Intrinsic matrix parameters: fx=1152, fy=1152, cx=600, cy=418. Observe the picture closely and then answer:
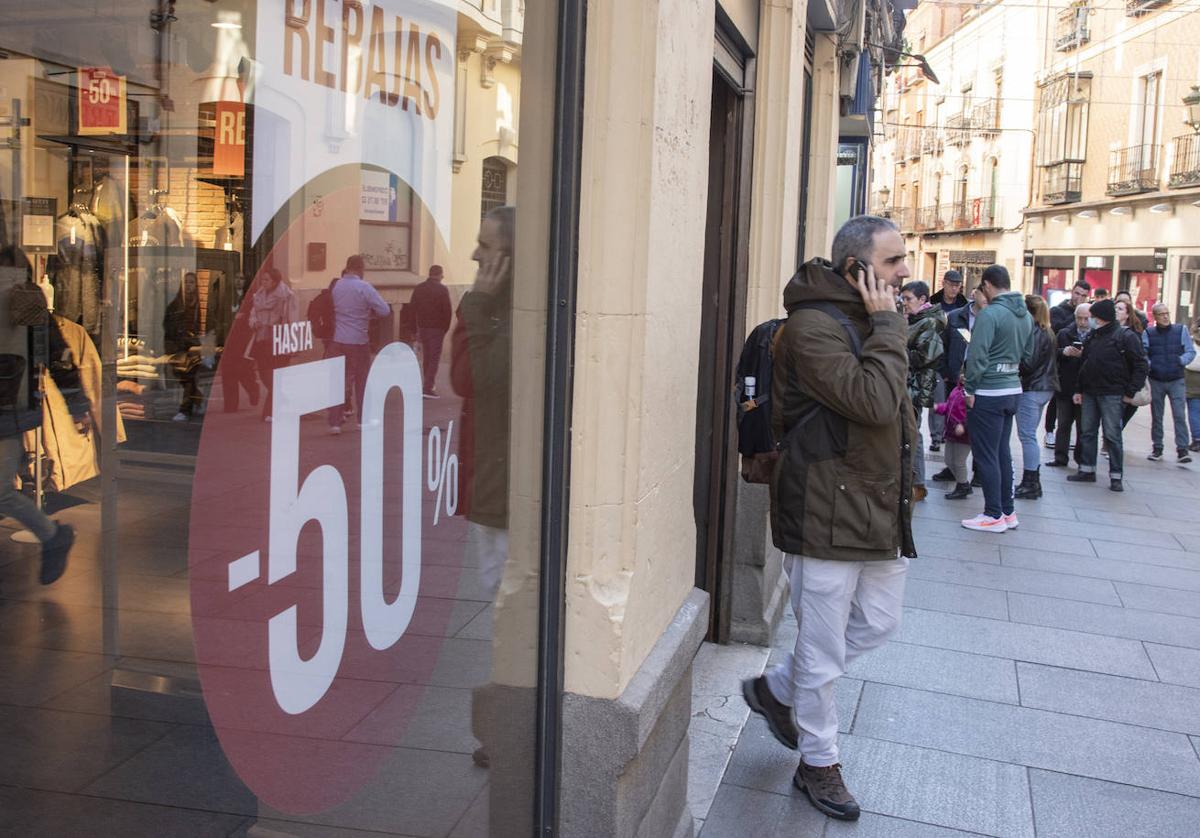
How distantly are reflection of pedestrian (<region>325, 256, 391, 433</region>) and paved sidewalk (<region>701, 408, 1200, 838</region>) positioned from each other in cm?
236

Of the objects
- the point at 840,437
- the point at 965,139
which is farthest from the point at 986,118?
the point at 840,437

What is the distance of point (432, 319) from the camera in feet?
8.11

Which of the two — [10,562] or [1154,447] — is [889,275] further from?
[1154,447]

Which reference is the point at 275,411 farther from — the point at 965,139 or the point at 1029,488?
the point at 965,139

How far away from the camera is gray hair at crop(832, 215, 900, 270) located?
378 cm

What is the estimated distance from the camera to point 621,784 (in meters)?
2.85

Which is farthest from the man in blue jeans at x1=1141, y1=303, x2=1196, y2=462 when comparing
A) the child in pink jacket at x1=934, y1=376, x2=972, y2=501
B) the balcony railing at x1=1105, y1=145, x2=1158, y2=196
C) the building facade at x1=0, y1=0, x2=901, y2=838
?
the balcony railing at x1=1105, y1=145, x2=1158, y2=196

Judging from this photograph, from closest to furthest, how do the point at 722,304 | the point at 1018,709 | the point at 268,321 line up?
the point at 268,321 < the point at 1018,709 < the point at 722,304

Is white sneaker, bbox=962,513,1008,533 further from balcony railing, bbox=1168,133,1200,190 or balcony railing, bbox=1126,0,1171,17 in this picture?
balcony railing, bbox=1126,0,1171,17

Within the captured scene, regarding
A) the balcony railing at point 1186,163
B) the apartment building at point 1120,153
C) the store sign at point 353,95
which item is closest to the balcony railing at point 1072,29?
the apartment building at point 1120,153

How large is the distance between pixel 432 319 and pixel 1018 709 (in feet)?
12.2

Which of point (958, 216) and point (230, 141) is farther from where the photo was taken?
point (958, 216)

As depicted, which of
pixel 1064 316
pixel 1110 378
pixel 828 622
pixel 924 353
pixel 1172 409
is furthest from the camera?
pixel 1064 316

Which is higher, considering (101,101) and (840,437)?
(101,101)
